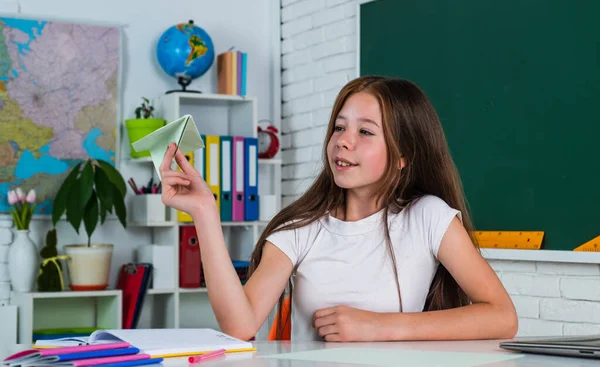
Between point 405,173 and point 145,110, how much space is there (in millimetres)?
2172

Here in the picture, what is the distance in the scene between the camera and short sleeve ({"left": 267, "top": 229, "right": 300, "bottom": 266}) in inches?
73.5

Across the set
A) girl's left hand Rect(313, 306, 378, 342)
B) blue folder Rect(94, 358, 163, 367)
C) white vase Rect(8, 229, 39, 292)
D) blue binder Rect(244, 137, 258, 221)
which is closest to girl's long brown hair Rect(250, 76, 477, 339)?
girl's left hand Rect(313, 306, 378, 342)

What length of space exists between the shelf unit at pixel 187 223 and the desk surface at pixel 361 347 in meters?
2.35

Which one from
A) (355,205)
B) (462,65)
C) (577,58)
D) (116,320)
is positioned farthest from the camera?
(116,320)

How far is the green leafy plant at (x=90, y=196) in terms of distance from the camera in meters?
3.55

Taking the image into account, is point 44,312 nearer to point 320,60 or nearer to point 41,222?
point 41,222

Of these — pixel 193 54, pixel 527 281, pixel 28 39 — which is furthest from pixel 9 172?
pixel 527 281

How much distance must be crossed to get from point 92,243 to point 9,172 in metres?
0.48

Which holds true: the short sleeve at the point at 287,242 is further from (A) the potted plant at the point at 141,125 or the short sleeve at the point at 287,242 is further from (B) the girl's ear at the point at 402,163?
(A) the potted plant at the point at 141,125

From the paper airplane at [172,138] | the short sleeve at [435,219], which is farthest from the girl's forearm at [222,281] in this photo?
the short sleeve at [435,219]

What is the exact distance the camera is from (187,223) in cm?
386

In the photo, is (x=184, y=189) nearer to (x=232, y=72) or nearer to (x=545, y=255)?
(x=545, y=255)

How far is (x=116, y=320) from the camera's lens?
3.65 metres

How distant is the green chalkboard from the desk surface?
143 cm
